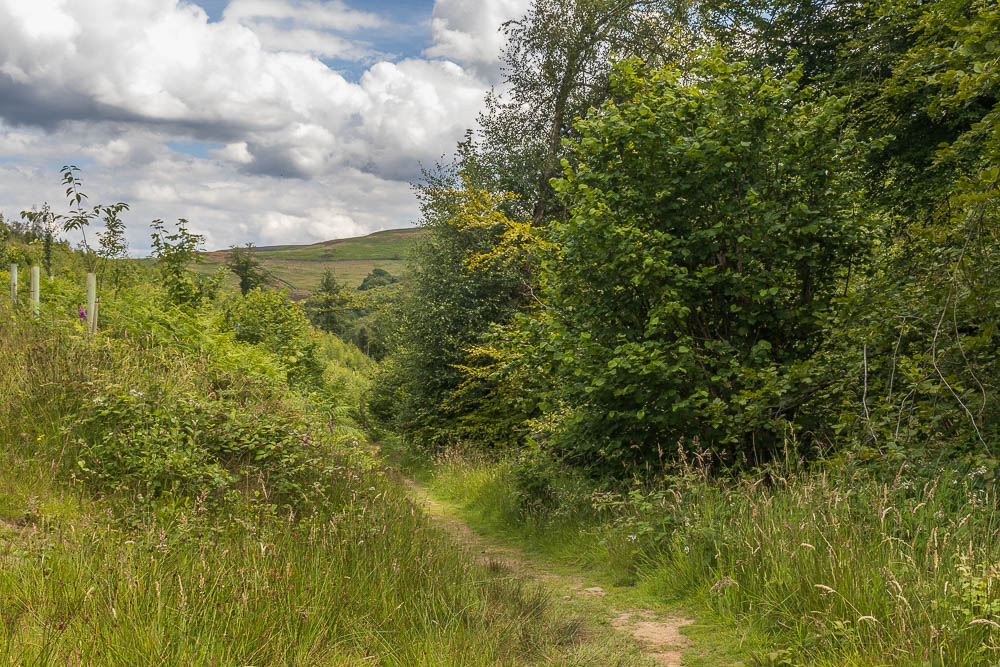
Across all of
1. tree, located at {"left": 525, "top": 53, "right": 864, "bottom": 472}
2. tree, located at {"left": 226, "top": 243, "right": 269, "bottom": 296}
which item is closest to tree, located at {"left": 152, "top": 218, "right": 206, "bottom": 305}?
tree, located at {"left": 525, "top": 53, "right": 864, "bottom": 472}

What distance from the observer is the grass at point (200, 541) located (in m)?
3.10

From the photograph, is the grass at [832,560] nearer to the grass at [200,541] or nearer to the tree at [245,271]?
the grass at [200,541]

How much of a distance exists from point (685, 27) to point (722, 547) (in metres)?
15.2

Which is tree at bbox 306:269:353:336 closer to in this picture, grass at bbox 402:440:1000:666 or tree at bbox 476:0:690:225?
tree at bbox 476:0:690:225

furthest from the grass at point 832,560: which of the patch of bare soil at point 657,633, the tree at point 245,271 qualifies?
the tree at point 245,271

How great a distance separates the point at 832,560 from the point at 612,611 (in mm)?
2049

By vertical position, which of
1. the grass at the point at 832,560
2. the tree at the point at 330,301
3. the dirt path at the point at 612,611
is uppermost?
the tree at the point at 330,301

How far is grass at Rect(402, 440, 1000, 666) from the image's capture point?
3385 mm

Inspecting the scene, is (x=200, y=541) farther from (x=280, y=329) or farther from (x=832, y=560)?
(x=280, y=329)

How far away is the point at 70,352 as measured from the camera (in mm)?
7078

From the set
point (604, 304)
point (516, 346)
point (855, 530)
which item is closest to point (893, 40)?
point (604, 304)

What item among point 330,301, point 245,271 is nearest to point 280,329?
point 245,271

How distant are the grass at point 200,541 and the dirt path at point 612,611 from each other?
0.46 meters

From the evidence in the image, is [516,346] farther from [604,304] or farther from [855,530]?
[855,530]
